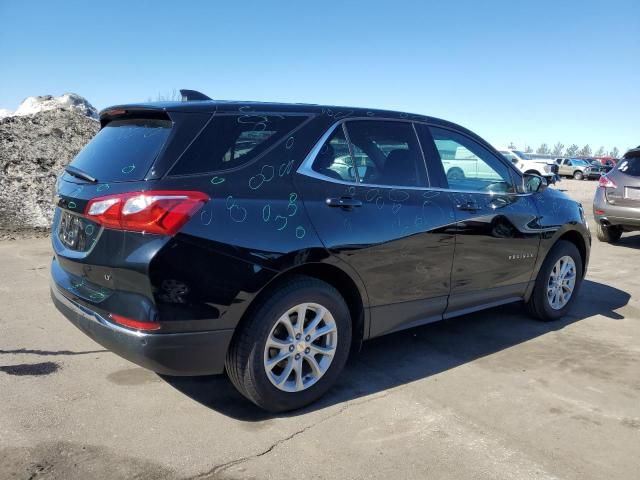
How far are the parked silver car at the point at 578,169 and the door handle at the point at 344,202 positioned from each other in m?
43.9

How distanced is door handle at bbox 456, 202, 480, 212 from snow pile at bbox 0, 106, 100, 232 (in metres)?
6.99

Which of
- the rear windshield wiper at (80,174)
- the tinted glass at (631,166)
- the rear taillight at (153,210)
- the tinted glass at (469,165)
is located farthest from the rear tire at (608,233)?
the rear windshield wiper at (80,174)

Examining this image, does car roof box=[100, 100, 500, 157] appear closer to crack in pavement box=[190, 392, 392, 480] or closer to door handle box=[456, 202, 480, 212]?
door handle box=[456, 202, 480, 212]

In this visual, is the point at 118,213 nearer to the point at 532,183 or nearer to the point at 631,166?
the point at 532,183

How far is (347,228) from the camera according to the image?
337 cm

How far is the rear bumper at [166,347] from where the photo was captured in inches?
110

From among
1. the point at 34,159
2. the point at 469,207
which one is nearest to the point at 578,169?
the point at 34,159

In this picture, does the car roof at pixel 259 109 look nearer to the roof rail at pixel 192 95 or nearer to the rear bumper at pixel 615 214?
the roof rail at pixel 192 95

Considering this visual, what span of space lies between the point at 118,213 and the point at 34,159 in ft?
26.0

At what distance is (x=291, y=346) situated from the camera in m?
3.22

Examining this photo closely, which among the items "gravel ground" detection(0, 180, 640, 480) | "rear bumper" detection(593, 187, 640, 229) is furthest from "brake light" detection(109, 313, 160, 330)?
"rear bumper" detection(593, 187, 640, 229)

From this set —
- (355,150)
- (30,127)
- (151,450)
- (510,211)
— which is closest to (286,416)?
(151,450)

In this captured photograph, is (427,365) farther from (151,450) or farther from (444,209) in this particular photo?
(151,450)

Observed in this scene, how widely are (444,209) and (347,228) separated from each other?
0.98 metres
